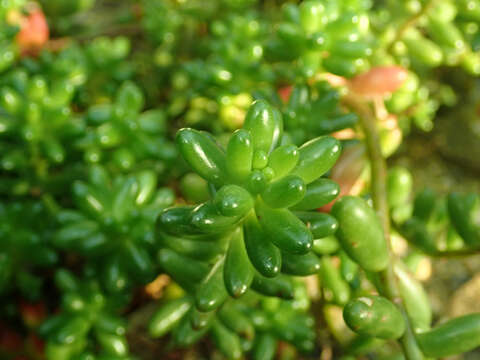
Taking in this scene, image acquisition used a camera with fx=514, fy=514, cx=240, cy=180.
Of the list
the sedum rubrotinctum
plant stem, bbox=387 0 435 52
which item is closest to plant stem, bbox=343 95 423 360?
the sedum rubrotinctum

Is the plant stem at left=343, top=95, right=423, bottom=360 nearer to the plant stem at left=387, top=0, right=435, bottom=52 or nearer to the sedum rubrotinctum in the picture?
the sedum rubrotinctum

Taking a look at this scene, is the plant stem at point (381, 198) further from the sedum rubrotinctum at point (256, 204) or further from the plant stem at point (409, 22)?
the plant stem at point (409, 22)

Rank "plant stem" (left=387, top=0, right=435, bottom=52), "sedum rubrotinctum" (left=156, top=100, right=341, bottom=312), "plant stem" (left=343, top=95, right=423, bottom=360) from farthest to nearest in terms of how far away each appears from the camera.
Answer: "plant stem" (left=387, top=0, right=435, bottom=52) → "plant stem" (left=343, top=95, right=423, bottom=360) → "sedum rubrotinctum" (left=156, top=100, right=341, bottom=312)

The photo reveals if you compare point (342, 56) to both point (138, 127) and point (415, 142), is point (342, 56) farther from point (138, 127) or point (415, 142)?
point (415, 142)

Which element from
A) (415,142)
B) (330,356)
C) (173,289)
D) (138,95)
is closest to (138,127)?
(138,95)

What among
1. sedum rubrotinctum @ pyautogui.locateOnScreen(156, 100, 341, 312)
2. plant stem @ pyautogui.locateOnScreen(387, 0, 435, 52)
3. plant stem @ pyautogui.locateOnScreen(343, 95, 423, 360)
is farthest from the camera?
plant stem @ pyautogui.locateOnScreen(387, 0, 435, 52)

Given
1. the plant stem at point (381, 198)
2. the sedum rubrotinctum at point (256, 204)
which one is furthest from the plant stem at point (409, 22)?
the sedum rubrotinctum at point (256, 204)

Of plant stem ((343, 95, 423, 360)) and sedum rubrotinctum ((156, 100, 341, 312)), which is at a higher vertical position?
sedum rubrotinctum ((156, 100, 341, 312))
